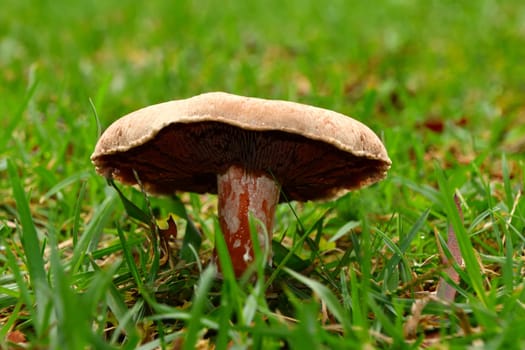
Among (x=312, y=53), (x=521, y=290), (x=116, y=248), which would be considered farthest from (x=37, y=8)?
(x=521, y=290)

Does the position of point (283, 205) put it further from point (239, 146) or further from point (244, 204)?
point (239, 146)

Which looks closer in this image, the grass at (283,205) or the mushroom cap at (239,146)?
the grass at (283,205)

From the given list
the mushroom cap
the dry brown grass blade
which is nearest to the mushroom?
the mushroom cap

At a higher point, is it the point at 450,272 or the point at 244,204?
the point at 244,204

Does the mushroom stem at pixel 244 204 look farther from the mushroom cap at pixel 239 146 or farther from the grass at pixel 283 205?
the grass at pixel 283 205

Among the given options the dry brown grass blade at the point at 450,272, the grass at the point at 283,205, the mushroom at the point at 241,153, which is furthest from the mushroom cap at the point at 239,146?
the dry brown grass blade at the point at 450,272

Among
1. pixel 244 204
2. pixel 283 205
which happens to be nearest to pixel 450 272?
pixel 244 204

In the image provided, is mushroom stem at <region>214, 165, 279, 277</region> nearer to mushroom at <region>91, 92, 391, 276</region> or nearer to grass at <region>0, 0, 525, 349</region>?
mushroom at <region>91, 92, 391, 276</region>
